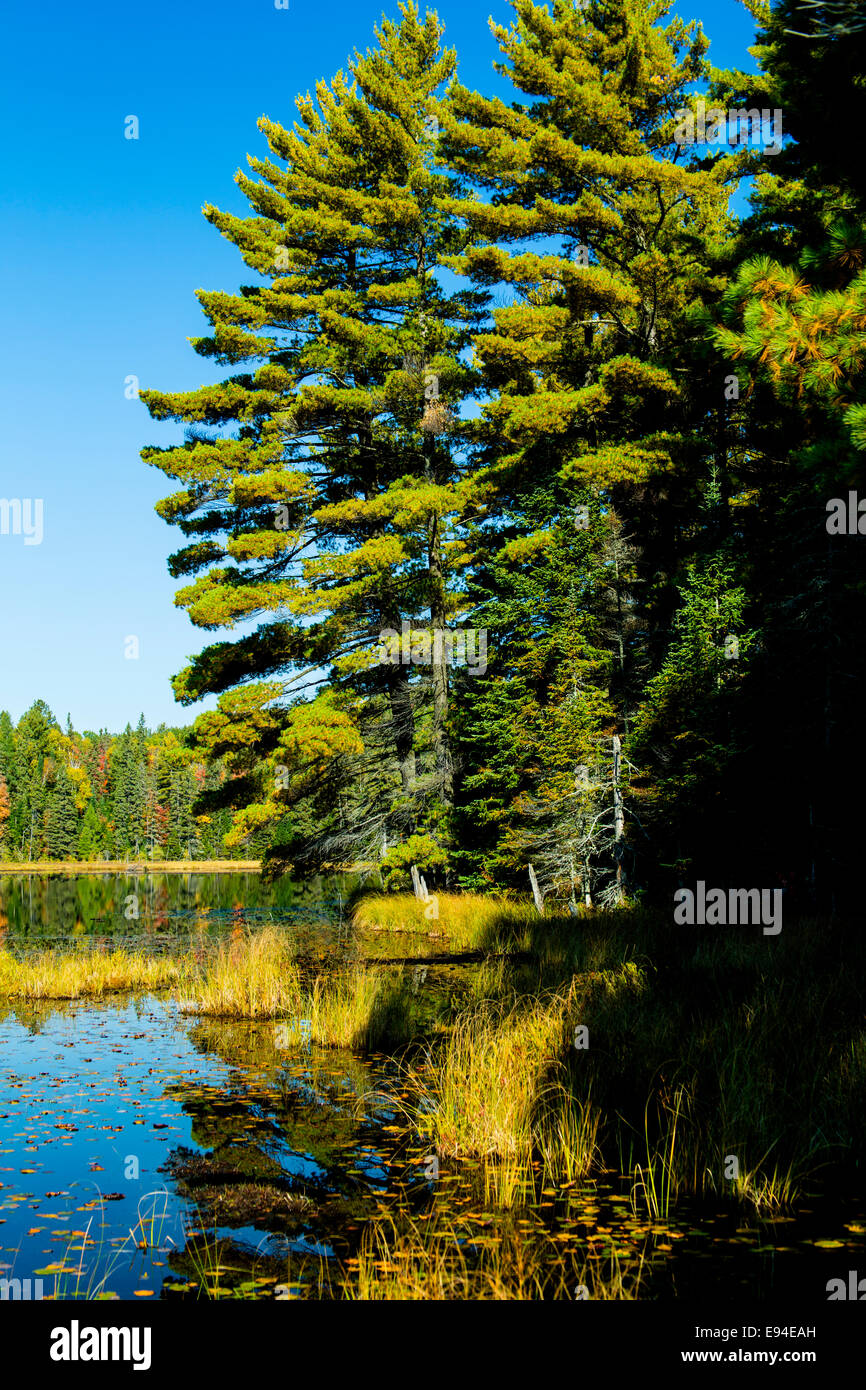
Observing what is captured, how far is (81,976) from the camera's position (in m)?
14.3

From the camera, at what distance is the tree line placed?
16094 mm

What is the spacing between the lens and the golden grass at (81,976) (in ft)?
45.4

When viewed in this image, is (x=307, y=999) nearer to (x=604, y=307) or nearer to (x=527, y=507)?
(x=527, y=507)

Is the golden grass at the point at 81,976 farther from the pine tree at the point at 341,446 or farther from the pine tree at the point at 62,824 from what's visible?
the pine tree at the point at 62,824

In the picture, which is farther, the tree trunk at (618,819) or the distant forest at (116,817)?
the distant forest at (116,817)

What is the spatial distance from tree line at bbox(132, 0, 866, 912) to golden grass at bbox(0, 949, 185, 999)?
5.66 metres

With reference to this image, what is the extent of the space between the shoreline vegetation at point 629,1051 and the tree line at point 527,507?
16.2 ft

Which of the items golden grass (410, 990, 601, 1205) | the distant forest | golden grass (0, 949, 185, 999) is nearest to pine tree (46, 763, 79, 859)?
the distant forest

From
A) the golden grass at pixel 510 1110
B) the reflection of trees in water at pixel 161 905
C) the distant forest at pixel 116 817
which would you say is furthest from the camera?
the distant forest at pixel 116 817

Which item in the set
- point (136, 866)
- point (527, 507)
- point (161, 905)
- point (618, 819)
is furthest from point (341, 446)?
point (136, 866)

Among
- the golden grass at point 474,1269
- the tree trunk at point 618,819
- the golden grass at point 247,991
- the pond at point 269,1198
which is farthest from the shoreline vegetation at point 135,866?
the golden grass at point 474,1269

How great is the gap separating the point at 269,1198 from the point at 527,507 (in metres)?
17.2

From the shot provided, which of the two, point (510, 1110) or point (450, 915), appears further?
point (450, 915)

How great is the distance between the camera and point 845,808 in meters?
14.5
